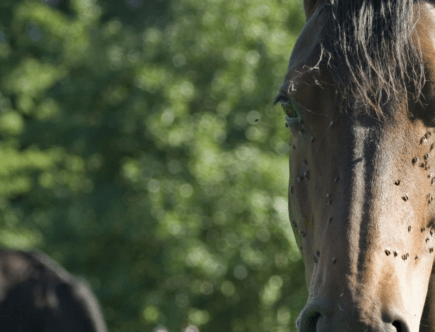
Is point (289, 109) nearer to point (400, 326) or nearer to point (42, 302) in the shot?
point (400, 326)

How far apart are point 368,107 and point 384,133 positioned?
105 millimetres

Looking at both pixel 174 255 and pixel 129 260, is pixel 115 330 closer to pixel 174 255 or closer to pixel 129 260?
pixel 129 260

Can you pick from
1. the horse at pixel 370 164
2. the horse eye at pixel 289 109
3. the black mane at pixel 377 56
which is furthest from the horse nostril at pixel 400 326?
the horse eye at pixel 289 109

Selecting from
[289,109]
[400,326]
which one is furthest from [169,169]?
[400,326]

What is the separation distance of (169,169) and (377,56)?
Result: 24.4 feet

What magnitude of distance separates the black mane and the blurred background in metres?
5.34

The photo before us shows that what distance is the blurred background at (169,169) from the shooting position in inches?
348

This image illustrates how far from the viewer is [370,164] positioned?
199cm

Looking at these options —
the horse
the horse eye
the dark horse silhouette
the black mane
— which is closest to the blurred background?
the dark horse silhouette

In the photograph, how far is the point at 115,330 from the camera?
1022cm

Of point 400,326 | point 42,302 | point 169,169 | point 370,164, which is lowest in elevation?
point 42,302

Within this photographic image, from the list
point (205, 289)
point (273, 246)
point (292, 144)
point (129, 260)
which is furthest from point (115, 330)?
point (292, 144)

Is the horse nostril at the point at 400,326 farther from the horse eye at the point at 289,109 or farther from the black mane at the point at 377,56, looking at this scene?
the horse eye at the point at 289,109

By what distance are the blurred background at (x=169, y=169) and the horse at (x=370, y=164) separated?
17.0 ft
